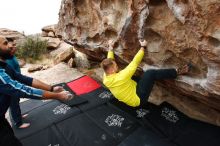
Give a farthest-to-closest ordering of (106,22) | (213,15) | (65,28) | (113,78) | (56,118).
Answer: (65,28) → (56,118) → (106,22) → (113,78) → (213,15)

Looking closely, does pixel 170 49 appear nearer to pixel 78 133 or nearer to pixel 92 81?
pixel 78 133

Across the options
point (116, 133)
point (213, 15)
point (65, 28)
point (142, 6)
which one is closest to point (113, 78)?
point (116, 133)

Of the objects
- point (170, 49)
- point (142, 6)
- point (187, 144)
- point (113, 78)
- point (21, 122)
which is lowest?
point (21, 122)

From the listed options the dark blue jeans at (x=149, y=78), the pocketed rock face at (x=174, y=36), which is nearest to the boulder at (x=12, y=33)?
the pocketed rock face at (x=174, y=36)

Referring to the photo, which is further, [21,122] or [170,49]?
[21,122]

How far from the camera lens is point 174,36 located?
10.5ft

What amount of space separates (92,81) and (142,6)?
111 inches

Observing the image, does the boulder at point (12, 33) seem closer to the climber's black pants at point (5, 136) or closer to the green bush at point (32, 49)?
the green bush at point (32, 49)

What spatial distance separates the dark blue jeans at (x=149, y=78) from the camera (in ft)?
11.3

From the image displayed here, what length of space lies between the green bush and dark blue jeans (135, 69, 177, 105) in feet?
22.4

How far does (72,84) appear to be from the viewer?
19.1 ft

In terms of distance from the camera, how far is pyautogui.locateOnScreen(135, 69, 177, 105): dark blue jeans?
3.43 metres

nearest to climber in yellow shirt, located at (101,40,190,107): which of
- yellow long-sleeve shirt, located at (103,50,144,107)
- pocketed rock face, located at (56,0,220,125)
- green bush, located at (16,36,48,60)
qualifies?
yellow long-sleeve shirt, located at (103,50,144,107)

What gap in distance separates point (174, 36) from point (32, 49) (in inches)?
308
